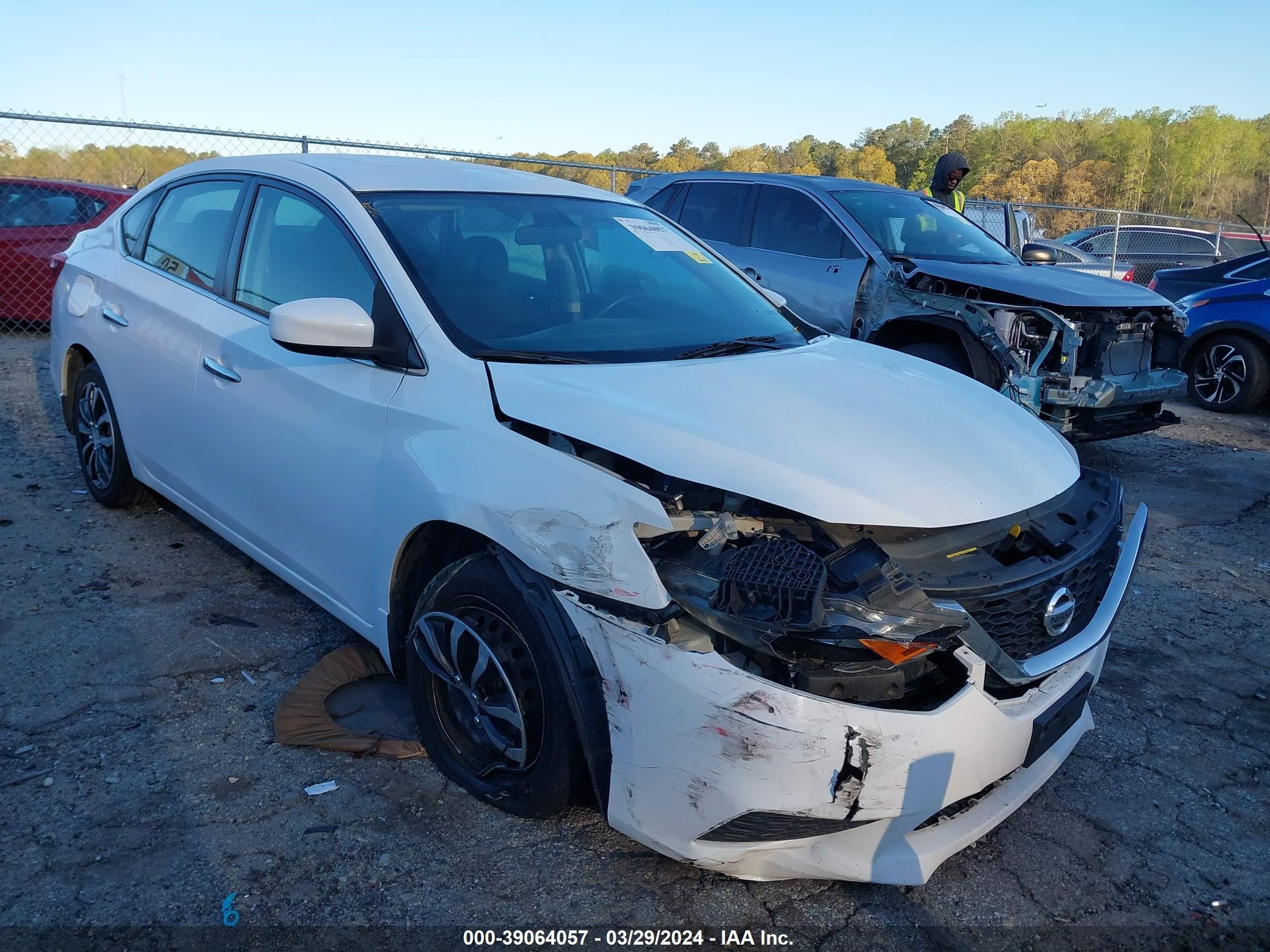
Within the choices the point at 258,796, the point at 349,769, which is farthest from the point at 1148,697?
the point at 258,796

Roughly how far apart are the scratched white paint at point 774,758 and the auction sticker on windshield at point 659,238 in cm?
184

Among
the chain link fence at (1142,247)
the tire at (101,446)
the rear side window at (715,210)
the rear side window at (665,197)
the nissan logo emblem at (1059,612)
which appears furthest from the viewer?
the chain link fence at (1142,247)

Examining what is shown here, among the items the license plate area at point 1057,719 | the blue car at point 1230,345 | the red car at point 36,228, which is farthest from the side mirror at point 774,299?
the red car at point 36,228

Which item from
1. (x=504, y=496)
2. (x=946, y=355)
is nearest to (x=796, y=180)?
(x=946, y=355)

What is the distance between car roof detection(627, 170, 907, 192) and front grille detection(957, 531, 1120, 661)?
5.07 meters

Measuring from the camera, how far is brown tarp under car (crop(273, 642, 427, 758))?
9.49 feet

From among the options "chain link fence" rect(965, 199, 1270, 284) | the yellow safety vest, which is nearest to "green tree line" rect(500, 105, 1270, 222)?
"chain link fence" rect(965, 199, 1270, 284)

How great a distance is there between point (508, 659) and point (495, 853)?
52cm

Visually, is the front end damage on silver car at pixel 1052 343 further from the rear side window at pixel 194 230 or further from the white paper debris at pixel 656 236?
the rear side window at pixel 194 230

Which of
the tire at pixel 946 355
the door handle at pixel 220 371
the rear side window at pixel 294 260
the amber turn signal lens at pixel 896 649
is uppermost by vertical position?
the rear side window at pixel 294 260

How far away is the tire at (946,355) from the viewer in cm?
623

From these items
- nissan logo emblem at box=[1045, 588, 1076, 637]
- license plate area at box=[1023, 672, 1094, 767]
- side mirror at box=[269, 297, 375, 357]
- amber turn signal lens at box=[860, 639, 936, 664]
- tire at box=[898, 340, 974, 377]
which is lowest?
license plate area at box=[1023, 672, 1094, 767]

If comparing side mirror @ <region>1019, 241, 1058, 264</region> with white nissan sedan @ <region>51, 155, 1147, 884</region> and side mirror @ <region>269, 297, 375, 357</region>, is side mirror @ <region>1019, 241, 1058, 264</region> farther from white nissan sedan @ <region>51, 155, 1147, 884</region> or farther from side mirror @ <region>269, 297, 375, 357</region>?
side mirror @ <region>269, 297, 375, 357</region>

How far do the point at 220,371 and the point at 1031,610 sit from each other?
278cm
